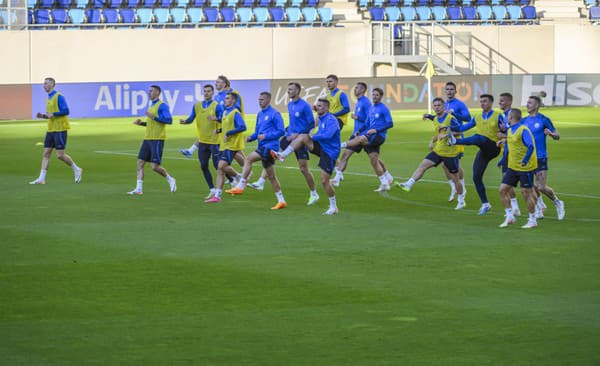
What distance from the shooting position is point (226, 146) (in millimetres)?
19531

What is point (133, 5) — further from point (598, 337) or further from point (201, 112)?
point (598, 337)

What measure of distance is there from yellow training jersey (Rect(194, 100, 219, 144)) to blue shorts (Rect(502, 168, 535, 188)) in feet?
20.0

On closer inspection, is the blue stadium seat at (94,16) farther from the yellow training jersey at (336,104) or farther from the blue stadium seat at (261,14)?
the yellow training jersey at (336,104)

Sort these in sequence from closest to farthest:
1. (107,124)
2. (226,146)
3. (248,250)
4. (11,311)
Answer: (11,311)
(248,250)
(226,146)
(107,124)

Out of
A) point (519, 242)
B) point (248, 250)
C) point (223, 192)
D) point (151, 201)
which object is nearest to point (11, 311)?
point (248, 250)

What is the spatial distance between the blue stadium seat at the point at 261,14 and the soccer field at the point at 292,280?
3243 centimetres

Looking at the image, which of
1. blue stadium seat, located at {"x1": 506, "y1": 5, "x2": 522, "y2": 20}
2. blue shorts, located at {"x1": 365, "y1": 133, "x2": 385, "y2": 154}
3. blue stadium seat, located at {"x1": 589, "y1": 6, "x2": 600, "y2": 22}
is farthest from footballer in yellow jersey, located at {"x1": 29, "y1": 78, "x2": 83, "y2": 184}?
blue stadium seat, located at {"x1": 589, "y1": 6, "x2": 600, "y2": 22}

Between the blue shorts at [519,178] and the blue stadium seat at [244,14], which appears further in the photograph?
the blue stadium seat at [244,14]

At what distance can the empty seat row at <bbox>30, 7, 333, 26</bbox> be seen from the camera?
50812mm

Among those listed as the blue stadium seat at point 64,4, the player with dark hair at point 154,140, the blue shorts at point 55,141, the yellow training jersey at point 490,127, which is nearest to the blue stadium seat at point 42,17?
the blue stadium seat at point 64,4

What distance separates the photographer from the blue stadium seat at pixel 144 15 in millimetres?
52000

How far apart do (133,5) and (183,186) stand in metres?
32.8

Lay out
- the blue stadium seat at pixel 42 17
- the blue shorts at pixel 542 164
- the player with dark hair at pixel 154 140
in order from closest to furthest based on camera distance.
Result: 1. the blue shorts at pixel 542 164
2. the player with dark hair at pixel 154 140
3. the blue stadium seat at pixel 42 17

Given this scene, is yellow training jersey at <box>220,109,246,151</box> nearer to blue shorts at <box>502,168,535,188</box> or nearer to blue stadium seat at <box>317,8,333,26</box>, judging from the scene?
blue shorts at <box>502,168,535,188</box>
